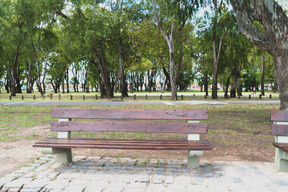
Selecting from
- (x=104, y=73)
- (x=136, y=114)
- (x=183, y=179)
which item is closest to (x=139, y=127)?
(x=136, y=114)

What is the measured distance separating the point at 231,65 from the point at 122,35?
12.9 m

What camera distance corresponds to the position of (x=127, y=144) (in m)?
3.99

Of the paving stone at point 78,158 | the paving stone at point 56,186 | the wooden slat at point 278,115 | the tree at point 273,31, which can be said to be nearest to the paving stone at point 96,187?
the paving stone at point 56,186

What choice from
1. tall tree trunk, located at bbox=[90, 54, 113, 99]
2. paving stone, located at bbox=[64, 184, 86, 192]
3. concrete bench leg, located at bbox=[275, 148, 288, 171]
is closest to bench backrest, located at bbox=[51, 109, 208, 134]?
paving stone, located at bbox=[64, 184, 86, 192]

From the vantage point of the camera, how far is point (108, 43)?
27.6 m

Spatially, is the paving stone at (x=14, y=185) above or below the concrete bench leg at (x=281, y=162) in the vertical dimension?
below

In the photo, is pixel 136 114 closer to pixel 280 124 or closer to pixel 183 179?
pixel 183 179

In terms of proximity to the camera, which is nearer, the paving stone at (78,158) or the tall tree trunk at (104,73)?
the paving stone at (78,158)

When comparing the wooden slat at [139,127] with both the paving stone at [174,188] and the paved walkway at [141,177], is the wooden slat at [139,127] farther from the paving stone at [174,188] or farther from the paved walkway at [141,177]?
the paving stone at [174,188]

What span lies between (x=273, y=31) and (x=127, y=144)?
7.37 metres

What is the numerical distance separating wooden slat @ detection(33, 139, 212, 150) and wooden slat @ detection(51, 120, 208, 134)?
0.20m

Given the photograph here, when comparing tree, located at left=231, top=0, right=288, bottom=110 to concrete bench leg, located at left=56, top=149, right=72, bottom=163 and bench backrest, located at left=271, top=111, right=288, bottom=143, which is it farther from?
concrete bench leg, located at left=56, top=149, right=72, bottom=163

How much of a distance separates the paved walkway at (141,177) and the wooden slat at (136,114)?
87 cm

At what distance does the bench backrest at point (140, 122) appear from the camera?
415cm
